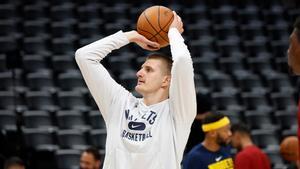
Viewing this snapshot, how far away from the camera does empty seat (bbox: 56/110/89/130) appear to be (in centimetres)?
1059

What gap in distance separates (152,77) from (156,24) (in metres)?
0.31

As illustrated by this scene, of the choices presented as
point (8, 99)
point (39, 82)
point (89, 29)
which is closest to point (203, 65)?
point (89, 29)

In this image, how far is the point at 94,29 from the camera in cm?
1359

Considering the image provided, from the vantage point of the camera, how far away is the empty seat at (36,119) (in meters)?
10.4

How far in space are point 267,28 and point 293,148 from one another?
719 cm

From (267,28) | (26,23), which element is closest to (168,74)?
(26,23)

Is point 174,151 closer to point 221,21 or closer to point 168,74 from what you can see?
point 168,74

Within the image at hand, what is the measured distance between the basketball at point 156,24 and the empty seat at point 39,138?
5.86 metres

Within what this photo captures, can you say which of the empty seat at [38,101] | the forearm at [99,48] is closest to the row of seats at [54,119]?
the empty seat at [38,101]

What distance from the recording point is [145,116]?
4.22 meters

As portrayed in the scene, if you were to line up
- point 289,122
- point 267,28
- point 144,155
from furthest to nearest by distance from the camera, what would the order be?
1. point 267,28
2. point 289,122
3. point 144,155

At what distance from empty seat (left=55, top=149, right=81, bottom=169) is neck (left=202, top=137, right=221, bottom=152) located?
3039 mm

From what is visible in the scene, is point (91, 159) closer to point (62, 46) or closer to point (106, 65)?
point (106, 65)

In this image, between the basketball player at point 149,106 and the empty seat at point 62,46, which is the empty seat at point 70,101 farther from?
the basketball player at point 149,106
